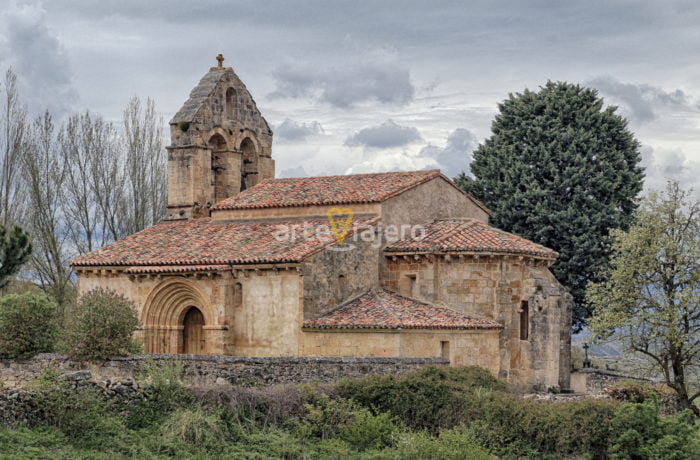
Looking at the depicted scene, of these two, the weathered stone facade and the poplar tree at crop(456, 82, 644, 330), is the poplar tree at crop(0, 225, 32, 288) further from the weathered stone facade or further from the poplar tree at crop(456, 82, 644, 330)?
the poplar tree at crop(456, 82, 644, 330)

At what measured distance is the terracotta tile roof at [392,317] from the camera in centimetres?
2743

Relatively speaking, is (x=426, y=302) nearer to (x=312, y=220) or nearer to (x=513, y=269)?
(x=513, y=269)

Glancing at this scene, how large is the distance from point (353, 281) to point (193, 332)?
564cm

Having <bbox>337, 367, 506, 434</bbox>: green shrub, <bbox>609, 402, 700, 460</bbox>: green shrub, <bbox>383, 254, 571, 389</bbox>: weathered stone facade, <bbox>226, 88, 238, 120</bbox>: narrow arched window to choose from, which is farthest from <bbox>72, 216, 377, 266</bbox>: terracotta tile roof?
<bbox>609, 402, 700, 460</bbox>: green shrub

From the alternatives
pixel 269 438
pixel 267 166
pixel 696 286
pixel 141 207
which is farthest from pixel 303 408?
pixel 141 207

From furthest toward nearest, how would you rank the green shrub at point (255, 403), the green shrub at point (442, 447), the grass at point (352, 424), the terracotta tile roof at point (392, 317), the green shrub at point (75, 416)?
the terracotta tile roof at point (392, 317) < the green shrub at point (255, 403) < the green shrub at point (442, 447) < the grass at point (352, 424) < the green shrub at point (75, 416)

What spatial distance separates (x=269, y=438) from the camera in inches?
780

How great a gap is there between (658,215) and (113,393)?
16.4m

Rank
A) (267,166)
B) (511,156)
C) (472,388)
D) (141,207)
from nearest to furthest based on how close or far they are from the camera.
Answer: (472,388), (267,166), (511,156), (141,207)

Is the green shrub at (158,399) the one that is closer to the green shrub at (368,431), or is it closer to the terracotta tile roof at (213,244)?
the green shrub at (368,431)

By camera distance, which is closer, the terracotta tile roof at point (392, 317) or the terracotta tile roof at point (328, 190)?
the terracotta tile roof at point (392, 317)

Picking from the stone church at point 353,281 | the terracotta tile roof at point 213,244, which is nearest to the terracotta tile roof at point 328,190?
the stone church at point 353,281

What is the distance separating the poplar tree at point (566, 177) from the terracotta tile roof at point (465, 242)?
7985mm

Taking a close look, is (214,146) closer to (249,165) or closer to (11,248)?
(249,165)
